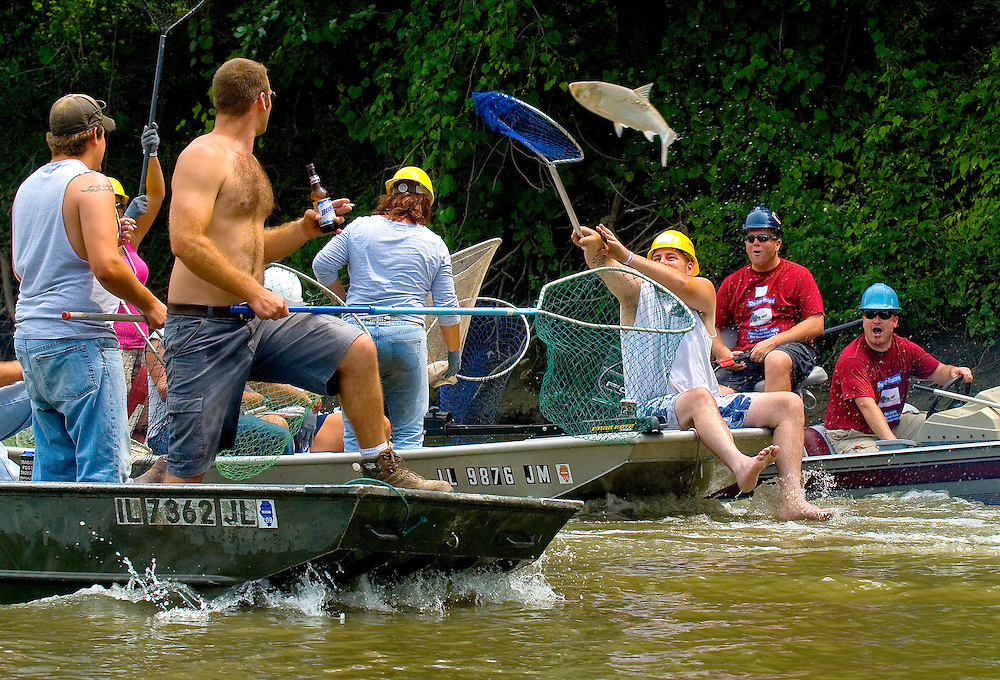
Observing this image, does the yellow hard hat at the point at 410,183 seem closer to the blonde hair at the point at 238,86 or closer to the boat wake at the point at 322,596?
the blonde hair at the point at 238,86

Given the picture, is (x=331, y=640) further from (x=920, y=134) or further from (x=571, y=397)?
(x=920, y=134)

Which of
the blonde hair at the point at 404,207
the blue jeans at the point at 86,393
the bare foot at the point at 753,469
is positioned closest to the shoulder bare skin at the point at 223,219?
A: the blue jeans at the point at 86,393

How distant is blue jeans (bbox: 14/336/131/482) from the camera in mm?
4152

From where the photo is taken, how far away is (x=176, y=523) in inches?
156

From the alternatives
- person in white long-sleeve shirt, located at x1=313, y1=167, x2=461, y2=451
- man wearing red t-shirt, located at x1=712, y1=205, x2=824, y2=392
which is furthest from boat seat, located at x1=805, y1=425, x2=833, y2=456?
person in white long-sleeve shirt, located at x1=313, y1=167, x2=461, y2=451

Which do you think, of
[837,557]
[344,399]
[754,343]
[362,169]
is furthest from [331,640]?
[362,169]

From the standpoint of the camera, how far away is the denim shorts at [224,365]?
3955 mm

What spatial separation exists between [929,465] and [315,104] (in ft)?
25.9

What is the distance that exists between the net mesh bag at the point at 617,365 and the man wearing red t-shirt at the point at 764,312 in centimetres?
98

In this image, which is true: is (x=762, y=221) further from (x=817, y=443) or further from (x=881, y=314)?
(x=817, y=443)

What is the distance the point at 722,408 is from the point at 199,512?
3.58m

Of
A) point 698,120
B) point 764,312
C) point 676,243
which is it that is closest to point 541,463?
point 676,243

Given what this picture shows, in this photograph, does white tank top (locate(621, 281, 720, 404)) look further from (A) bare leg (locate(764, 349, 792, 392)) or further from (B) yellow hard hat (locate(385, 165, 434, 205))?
(B) yellow hard hat (locate(385, 165, 434, 205))

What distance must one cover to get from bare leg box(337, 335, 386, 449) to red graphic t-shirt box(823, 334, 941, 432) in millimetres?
4079
